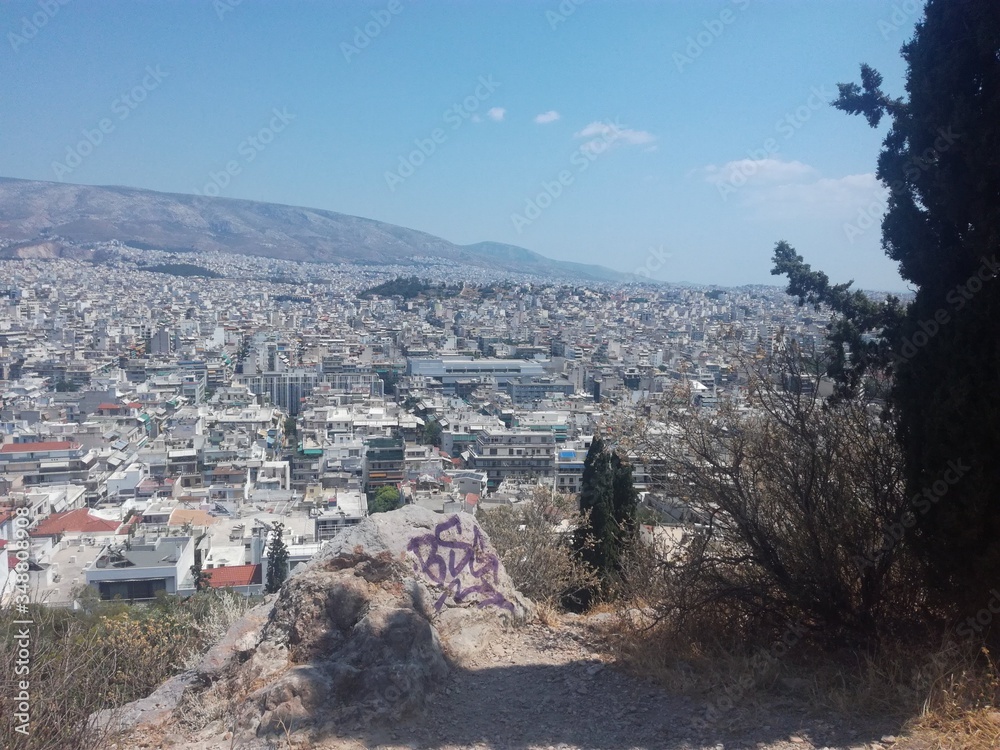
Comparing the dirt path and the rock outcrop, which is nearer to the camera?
the dirt path

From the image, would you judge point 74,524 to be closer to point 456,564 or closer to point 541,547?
point 541,547

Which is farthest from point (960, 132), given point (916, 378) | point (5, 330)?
point (5, 330)

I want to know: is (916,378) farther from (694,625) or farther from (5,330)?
(5,330)

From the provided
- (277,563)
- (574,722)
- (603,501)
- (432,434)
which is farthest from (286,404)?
(574,722)

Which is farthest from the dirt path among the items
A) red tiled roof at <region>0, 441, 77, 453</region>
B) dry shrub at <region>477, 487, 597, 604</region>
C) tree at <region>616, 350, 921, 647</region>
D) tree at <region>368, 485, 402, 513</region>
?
red tiled roof at <region>0, 441, 77, 453</region>

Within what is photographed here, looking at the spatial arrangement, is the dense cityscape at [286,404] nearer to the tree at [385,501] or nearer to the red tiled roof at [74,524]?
the red tiled roof at [74,524]

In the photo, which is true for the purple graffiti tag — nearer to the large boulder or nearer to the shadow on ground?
the large boulder

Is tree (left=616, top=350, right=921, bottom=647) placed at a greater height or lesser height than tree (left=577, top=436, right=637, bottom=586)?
greater
